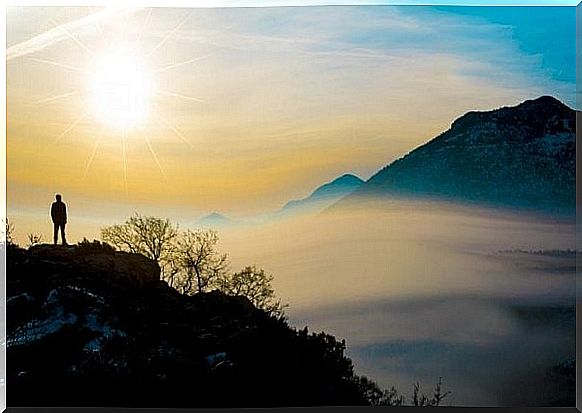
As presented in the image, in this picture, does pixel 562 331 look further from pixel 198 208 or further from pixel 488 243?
pixel 198 208

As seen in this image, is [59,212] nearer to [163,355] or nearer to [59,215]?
[59,215]

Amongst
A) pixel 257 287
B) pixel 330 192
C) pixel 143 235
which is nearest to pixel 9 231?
pixel 143 235

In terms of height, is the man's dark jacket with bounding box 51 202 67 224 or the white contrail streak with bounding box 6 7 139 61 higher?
the white contrail streak with bounding box 6 7 139 61

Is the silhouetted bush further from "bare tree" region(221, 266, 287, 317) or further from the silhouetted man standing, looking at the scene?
"bare tree" region(221, 266, 287, 317)

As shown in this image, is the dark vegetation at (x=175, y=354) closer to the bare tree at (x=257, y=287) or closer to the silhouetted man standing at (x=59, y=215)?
the bare tree at (x=257, y=287)

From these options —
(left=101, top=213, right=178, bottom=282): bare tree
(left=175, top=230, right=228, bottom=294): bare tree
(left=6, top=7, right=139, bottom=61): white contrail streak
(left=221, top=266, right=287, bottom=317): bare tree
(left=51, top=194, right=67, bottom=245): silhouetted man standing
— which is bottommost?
(left=221, top=266, right=287, bottom=317): bare tree

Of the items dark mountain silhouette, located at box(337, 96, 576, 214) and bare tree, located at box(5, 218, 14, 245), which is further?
bare tree, located at box(5, 218, 14, 245)

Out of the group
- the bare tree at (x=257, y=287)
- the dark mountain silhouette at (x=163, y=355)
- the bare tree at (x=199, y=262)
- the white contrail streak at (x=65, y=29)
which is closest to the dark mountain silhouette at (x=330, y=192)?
the bare tree at (x=257, y=287)

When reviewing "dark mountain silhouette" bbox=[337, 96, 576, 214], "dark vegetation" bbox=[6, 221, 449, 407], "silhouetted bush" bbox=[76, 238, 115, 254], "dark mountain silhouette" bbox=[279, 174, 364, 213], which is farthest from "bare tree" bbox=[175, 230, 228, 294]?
"dark mountain silhouette" bbox=[337, 96, 576, 214]
